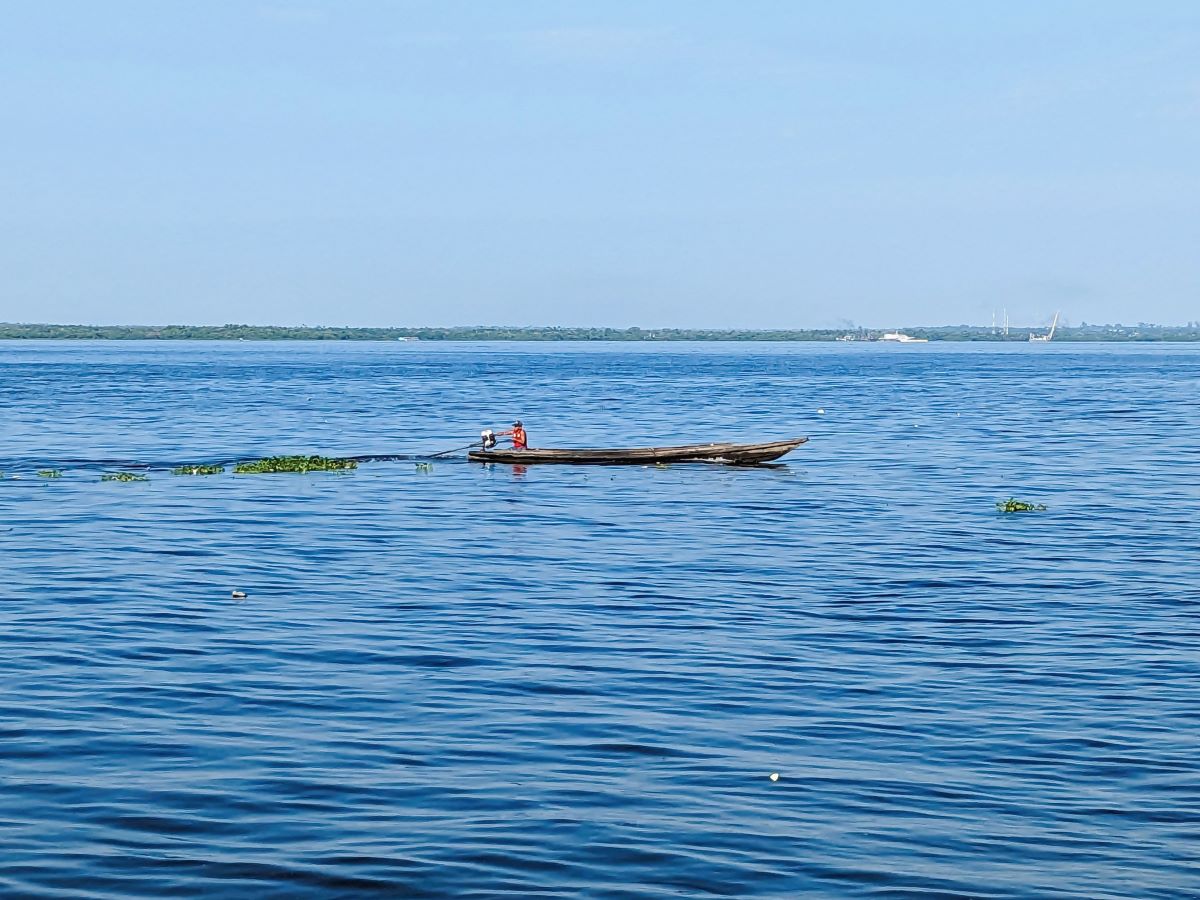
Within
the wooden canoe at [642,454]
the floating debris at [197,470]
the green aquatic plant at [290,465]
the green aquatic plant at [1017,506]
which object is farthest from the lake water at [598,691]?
the wooden canoe at [642,454]

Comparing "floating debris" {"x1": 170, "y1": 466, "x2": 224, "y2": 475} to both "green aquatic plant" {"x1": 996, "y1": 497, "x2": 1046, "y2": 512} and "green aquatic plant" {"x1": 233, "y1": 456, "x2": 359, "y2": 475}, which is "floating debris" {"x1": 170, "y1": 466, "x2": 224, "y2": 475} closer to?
"green aquatic plant" {"x1": 233, "y1": 456, "x2": 359, "y2": 475}

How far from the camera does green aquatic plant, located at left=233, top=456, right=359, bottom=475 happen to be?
55.0 meters

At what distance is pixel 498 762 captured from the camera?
1797 cm

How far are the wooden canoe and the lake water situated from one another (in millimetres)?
5914

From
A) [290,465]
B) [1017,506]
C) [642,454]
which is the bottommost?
[290,465]

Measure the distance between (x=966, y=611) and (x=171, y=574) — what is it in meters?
14.5

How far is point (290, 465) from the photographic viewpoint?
55.3m

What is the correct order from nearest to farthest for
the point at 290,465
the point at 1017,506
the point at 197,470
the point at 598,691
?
the point at 598,691, the point at 1017,506, the point at 197,470, the point at 290,465

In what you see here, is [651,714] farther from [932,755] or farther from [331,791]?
[331,791]

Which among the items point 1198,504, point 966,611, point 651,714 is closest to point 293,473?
point 1198,504

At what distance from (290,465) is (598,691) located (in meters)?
35.5

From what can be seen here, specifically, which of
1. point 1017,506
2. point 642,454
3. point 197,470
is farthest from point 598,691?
point 197,470

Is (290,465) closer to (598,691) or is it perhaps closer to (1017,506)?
(1017,506)

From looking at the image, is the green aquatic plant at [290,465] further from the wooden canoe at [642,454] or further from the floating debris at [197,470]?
the wooden canoe at [642,454]
